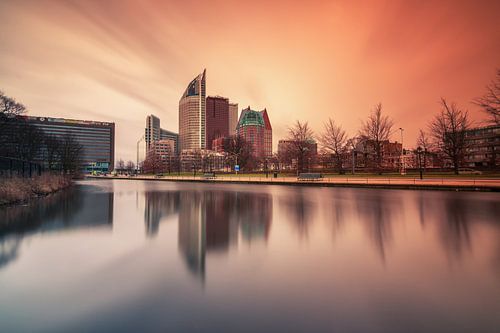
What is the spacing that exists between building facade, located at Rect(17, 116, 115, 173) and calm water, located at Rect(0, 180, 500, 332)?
170442 mm

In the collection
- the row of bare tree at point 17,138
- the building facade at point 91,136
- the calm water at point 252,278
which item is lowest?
the calm water at point 252,278

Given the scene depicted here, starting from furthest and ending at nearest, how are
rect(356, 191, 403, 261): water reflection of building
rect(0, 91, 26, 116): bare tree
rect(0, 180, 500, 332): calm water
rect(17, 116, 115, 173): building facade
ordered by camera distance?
rect(17, 116, 115, 173): building facade, rect(0, 91, 26, 116): bare tree, rect(356, 191, 403, 261): water reflection of building, rect(0, 180, 500, 332): calm water

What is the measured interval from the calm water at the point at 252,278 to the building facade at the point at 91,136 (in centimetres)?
17044

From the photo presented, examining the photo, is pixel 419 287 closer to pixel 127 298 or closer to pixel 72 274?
pixel 127 298

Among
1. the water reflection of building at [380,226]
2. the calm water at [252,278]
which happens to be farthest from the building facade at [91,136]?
the water reflection of building at [380,226]

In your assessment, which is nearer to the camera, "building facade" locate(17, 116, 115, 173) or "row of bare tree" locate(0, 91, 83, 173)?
"row of bare tree" locate(0, 91, 83, 173)

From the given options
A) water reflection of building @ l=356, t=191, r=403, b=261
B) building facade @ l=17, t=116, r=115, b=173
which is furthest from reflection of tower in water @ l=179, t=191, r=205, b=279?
building facade @ l=17, t=116, r=115, b=173

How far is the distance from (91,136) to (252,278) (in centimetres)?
18705

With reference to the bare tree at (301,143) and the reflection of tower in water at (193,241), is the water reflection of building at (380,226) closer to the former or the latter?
the reflection of tower in water at (193,241)

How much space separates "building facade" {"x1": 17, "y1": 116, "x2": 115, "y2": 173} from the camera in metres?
153

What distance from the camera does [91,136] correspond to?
163750 mm

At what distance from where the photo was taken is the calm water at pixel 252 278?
333 cm

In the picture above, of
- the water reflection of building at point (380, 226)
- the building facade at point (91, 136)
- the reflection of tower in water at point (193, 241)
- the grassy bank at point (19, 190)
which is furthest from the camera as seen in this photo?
the building facade at point (91, 136)

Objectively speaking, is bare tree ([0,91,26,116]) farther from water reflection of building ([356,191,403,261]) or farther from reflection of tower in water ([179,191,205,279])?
water reflection of building ([356,191,403,261])
